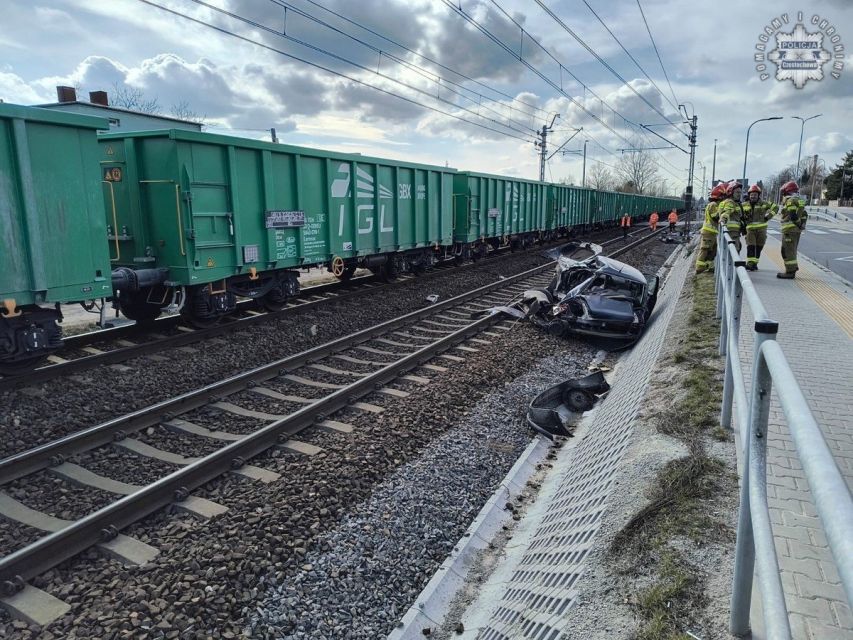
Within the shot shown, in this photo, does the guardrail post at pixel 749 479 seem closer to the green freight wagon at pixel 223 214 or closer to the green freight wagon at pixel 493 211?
the green freight wagon at pixel 223 214

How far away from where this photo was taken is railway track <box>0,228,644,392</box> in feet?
A: 23.6

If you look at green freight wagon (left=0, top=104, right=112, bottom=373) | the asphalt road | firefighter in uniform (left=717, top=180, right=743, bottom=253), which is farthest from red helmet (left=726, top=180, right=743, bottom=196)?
green freight wagon (left=0, top=104, right=112, bottom=373)

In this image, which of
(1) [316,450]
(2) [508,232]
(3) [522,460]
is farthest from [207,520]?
(2) [508,232]

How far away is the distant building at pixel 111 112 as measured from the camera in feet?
64.6

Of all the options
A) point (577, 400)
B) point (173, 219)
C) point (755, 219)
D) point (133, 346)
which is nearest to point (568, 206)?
point (755, 219)

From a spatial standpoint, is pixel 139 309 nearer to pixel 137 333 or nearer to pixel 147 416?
pixel 137 333

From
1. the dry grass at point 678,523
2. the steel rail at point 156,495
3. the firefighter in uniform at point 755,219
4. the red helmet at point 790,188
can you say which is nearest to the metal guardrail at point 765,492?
the dry grass at point 678,523

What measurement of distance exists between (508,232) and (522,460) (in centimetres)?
1727

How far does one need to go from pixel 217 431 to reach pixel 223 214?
4.58 metres

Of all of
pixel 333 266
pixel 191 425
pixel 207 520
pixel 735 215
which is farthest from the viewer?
pixel 333 266

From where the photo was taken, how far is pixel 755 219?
12.2 m

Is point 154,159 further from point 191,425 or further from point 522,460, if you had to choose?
point 522,460

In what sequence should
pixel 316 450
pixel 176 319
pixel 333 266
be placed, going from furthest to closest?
1. pixel 333 266
2. pixel 176 319
3. pixel 316 450

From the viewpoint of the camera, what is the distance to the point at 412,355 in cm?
825
